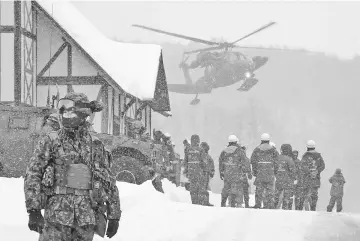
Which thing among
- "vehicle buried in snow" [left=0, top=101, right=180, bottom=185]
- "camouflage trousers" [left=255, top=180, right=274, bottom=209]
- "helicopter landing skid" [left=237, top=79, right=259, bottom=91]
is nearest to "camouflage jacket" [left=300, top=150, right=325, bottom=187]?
"camouflage trousers" [left=255, top=180, right=274, bottom=209]

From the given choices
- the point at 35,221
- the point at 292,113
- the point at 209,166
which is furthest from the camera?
the point at 292,113

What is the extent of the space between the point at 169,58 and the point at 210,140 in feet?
112

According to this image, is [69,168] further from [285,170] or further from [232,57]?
[232,57]

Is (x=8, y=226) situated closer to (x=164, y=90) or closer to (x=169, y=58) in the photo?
(x=164, y=90)

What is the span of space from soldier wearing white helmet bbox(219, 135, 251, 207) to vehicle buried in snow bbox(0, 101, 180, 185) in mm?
1751

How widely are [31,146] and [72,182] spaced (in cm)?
648

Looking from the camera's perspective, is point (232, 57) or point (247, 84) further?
point (232, 57)

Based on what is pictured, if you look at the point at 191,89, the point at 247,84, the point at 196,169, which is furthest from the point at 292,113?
the point at 196,169

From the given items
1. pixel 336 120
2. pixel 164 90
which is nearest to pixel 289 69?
pixel 336 120

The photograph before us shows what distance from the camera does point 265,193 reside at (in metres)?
12.7

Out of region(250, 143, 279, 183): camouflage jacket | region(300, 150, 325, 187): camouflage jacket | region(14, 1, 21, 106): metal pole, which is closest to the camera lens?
region(250, 143, 279, 183): camouflage jacket

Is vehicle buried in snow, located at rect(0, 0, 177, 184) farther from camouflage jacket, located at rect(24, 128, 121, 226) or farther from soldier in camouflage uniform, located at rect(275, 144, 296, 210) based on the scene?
camouflage jacket, located at rect(24, 128, 121, 226)

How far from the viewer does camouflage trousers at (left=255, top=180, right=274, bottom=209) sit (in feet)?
41.4

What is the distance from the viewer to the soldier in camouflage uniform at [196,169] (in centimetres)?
1361
